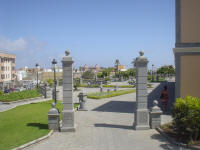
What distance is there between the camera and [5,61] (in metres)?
54.9

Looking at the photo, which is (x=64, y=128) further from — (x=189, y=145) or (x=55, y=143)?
(x=189, y=145)

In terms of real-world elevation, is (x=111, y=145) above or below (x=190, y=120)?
below

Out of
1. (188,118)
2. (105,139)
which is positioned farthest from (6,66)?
(188,118)

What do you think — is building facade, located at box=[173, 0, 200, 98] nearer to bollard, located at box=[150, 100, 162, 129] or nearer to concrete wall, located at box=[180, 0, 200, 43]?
concrete wall, located at box=[180, 0, 200, 43]

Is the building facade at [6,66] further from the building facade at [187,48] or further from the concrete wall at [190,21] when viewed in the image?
the concrete wall at [190,21]

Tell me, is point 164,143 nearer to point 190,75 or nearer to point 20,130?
point 190,75

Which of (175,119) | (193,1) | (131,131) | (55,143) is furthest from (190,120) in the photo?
(193,1)

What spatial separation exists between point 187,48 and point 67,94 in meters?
7.47

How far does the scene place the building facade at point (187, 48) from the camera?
11344 mm

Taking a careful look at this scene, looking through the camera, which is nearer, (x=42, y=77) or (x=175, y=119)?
(x=175, y=119)

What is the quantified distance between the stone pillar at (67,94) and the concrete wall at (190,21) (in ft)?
23.3

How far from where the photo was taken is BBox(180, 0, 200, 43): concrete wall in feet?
37.8

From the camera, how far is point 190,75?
37.3 feet

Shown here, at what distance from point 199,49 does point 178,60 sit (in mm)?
1305
